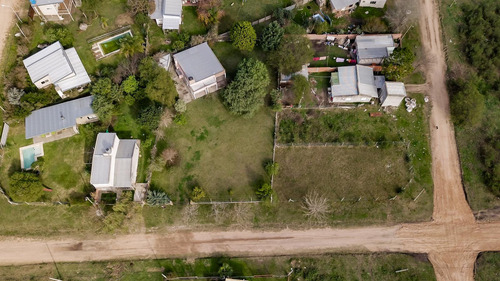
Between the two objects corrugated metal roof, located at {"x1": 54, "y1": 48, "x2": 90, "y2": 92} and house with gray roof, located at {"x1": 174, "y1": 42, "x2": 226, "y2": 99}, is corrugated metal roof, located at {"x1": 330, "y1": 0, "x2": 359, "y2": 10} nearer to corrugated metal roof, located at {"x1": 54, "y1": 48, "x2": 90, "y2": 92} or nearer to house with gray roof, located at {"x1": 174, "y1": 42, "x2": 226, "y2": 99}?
house with gray roof, located at {"x1": 174, "y1": 42, "x2": 226, "y2": 99}

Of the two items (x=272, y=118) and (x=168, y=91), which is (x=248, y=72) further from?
(x=168, y=91)

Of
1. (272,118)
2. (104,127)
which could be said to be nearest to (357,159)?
(272,118)

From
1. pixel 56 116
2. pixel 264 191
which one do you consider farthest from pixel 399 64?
pixel 56 116

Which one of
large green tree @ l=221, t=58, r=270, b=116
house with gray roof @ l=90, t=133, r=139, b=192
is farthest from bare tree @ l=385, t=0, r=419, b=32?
house with gray roof @ l=90, t=133, r=139, b=192

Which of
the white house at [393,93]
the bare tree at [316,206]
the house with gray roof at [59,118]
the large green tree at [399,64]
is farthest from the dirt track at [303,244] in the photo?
the large green tree at [399,64]

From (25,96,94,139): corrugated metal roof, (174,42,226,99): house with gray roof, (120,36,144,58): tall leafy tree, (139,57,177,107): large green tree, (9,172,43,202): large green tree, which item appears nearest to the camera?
(9,172,43,202): large green tree

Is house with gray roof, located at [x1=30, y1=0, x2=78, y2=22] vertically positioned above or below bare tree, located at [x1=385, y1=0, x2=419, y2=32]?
above
